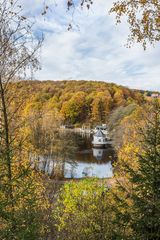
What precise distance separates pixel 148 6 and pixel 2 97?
4.21m

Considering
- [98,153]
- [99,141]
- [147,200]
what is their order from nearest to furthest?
[147,200] < [98,153] < [99,141]

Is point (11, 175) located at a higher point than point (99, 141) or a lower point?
higher

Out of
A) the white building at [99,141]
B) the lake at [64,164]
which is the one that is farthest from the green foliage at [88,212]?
the white building at [99,141]

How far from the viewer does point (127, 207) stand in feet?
27.0

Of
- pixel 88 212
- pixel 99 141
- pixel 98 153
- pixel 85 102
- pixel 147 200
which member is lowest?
pixel 98 153

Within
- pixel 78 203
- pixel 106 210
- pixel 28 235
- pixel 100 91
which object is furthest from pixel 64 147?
pixel 100 91

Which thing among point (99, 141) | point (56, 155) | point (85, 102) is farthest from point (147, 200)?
point (85, 102)

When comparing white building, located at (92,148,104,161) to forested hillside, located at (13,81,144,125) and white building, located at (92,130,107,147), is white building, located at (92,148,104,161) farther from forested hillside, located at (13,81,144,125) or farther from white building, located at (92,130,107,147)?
forested hillside, located at (13,81,144,125)

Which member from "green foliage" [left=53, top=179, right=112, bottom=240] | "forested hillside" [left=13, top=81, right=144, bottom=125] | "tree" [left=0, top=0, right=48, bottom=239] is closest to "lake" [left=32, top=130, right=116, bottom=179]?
"green foliage" [left=53, top=179, right=112, bottom=240]

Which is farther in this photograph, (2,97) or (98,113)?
(98,113)

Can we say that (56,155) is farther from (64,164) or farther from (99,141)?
(99,141)

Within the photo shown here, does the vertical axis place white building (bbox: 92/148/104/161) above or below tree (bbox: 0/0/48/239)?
below

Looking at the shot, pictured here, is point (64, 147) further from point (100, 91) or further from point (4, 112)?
point (100, 91)

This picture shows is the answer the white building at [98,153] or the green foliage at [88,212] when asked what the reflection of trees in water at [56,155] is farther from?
the green foliage at [88,212]
